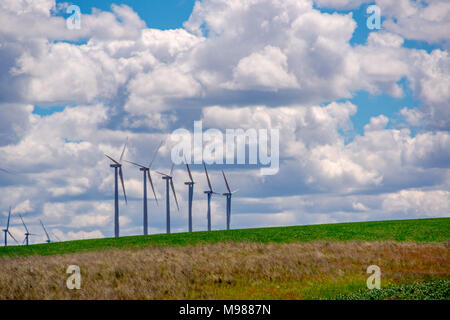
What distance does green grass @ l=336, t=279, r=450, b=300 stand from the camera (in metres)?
25.2

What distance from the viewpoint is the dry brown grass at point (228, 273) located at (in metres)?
30.2

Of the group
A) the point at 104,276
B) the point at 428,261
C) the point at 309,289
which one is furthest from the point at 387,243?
the point at 104,276

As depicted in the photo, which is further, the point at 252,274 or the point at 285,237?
the point at 285,237

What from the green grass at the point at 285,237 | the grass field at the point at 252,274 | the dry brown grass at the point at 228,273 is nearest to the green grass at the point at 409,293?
the grass field at the point at 252,274

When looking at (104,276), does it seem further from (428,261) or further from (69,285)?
(428,261)

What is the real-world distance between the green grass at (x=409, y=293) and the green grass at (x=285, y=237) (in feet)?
85.4

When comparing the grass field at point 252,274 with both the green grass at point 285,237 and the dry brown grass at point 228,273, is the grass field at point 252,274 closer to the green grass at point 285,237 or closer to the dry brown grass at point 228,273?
the dry brown grass at point 228,273

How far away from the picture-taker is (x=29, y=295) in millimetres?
30734

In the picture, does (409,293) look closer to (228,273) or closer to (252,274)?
(252,274)

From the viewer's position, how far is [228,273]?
3422 cm

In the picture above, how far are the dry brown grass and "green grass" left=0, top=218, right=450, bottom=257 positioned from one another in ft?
38.2

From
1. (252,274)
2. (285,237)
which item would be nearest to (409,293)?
(252,274)

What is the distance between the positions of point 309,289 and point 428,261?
1176 centimetres

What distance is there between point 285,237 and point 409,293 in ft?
108
